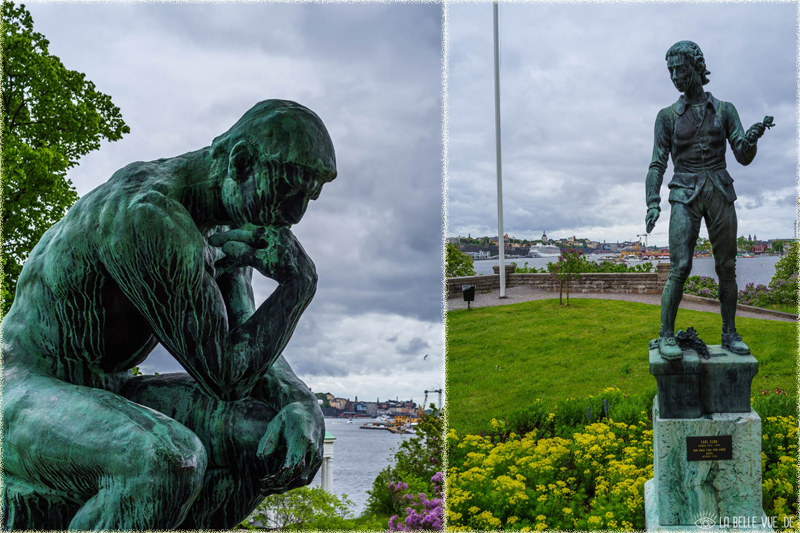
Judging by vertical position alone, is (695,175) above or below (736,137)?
below

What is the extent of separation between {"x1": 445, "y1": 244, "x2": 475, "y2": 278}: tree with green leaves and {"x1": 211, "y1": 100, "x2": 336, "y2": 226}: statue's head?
1252 cm

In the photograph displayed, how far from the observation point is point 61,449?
1.70m

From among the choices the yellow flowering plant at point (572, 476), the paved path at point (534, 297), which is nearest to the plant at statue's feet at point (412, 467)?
the yellow flowering plant at point (572, 476)

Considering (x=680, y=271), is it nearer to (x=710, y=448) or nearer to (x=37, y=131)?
(x=710, y=448)

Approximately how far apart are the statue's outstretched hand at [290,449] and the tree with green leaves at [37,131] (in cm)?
692

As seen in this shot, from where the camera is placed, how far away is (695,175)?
538cm

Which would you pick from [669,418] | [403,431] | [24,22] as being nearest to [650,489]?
[669,418]

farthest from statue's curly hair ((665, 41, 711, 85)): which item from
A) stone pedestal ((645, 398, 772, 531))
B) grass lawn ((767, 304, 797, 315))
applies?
grass lawn ((767, 304, 797, 315))

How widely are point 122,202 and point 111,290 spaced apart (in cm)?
27

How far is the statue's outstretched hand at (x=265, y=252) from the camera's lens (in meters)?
1.92

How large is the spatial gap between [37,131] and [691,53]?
26.6 ft

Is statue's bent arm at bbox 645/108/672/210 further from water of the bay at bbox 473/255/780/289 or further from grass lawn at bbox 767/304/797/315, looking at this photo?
grass lawn at bbox 767/304/797/315

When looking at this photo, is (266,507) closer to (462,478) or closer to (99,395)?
(462,478)

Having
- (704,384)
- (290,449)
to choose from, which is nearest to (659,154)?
(704,384)
